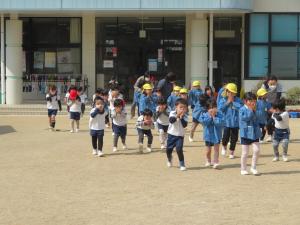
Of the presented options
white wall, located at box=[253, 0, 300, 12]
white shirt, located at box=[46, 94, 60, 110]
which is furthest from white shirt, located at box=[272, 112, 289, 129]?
white wall, located at box=[253, 0, 300, 12]

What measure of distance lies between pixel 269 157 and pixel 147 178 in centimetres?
359

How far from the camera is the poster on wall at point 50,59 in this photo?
29.0m

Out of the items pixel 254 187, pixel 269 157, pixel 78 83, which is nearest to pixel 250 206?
pixel 254 187

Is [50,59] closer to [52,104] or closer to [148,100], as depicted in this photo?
[52,104]

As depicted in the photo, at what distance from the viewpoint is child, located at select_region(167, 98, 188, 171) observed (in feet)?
39.3

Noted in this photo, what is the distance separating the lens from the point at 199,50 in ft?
86.0

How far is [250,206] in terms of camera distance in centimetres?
870

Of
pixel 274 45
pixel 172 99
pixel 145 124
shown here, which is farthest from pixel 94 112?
Result: pixel 274 45

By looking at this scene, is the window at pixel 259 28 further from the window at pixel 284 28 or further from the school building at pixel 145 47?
the window at pixel 284 28

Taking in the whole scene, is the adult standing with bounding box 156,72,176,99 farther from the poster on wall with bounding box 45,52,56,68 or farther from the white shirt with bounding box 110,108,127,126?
the poster on wall with bounding box 45,52,56,68

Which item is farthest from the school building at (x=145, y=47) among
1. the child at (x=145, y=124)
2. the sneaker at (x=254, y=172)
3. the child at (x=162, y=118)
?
the sneaker at (x=254, y=172)

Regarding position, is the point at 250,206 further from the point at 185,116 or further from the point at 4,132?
the point at 4,132

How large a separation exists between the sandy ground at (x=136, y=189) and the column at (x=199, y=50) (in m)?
11.3

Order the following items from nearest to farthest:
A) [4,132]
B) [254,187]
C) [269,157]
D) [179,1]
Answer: [254,187] → [269,157] → [4,132] → [179,1]
